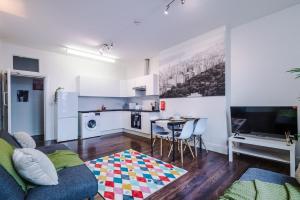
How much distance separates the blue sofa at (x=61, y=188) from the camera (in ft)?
3.58

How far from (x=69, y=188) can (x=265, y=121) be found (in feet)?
10.5

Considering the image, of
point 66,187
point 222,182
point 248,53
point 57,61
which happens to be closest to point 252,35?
point 248,53

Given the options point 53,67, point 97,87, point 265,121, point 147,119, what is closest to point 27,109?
point 53,67

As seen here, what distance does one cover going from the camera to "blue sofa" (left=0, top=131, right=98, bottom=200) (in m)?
1.09

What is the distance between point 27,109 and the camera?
210 inches

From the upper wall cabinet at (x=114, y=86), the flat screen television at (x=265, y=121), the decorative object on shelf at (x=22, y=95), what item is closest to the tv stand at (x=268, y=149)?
the flat screen television at (x=265, y=121)

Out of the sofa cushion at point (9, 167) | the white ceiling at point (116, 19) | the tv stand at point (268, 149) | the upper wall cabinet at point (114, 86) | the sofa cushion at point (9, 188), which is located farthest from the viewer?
the upper wall cabinet at point (114, 86)

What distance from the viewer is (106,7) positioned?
2.62m

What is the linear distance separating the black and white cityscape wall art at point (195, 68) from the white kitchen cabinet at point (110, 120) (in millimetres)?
2063

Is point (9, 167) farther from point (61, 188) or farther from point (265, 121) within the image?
point (265, 121)

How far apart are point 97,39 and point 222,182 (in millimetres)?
3966

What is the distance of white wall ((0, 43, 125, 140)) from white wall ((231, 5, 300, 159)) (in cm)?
471

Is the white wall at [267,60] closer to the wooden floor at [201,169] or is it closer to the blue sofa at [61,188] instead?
the wooden floor at [201,169]

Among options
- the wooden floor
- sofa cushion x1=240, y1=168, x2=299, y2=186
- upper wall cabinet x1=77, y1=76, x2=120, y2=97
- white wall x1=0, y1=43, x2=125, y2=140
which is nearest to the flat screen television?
the wooden floor
